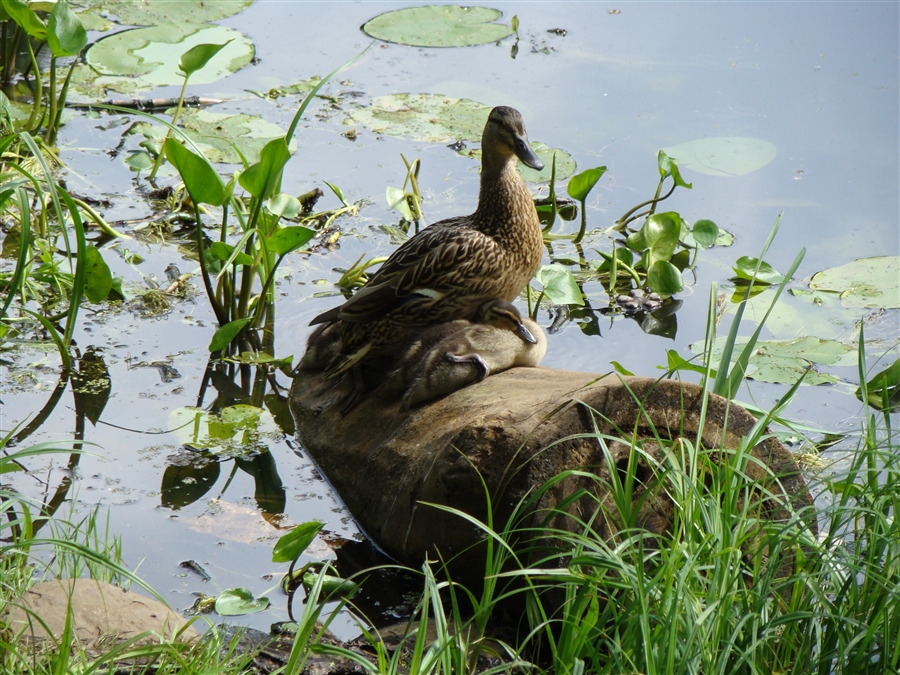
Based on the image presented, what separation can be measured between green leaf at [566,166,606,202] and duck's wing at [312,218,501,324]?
57.8 inches

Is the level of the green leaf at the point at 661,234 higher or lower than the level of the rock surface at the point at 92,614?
higher

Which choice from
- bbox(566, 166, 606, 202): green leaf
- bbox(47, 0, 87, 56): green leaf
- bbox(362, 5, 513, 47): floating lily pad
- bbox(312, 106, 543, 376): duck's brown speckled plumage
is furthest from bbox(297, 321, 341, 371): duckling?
bbox(362, 5, 513, 47): floating lily pad

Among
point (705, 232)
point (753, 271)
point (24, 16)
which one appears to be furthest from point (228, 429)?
point (753, 271)

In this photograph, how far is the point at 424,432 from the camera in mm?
4129

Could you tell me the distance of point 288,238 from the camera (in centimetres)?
498

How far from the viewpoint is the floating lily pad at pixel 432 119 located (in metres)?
7.34

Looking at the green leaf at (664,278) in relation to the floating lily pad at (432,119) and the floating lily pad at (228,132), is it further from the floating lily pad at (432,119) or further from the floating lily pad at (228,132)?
the floating lily pad at (228,132)

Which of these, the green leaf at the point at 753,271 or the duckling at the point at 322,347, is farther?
the green leaf at the point at 753,271

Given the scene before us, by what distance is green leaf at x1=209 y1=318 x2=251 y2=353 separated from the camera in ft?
16.2

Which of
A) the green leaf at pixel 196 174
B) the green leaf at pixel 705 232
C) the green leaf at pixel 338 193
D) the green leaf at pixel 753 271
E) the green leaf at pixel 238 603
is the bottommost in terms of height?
the green leaf at pixel 238 603

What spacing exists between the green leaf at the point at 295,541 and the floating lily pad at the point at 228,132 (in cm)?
389

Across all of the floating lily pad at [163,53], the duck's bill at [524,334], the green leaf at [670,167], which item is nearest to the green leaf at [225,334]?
the duck's bill at [524,334]

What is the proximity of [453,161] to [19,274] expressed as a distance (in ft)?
12.5

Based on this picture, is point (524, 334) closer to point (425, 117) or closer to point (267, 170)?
point (267, 170)
